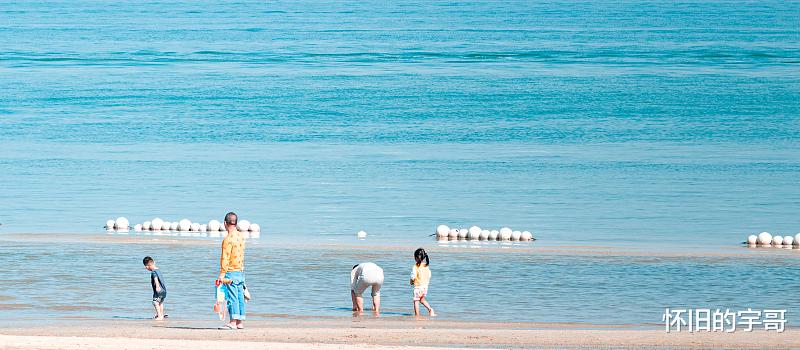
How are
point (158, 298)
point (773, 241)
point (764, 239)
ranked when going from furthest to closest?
point (764, 239) → point (773, 241) → point (158, 298)

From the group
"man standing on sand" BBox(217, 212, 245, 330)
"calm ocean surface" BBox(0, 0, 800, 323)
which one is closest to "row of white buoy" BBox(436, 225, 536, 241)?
"calm ocean surface" BBox(0, 0, 800, 323)

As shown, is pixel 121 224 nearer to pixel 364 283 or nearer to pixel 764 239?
pixel 364 283

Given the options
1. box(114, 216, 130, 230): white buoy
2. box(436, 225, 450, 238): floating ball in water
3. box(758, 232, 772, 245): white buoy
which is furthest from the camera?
box(114, 216, 130, 230): white buoy

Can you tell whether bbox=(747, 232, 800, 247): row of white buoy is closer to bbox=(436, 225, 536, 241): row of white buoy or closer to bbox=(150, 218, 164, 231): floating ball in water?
bbox=(436, 225, 536, 241): row of white buoy

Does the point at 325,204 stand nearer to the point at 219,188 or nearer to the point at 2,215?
the point at 219,188

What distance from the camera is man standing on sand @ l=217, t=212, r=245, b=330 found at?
16.3m

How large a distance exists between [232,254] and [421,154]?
4363 cm

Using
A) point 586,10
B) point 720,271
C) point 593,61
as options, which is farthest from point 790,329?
point 586,10

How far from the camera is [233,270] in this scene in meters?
16.6

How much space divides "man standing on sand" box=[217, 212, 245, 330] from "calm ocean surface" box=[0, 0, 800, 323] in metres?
3.68

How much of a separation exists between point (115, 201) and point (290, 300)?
21.8 m

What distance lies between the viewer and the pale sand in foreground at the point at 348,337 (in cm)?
1502

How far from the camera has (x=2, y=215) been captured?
38.3 meters

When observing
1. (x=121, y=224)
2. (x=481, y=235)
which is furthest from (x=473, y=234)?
(x=121, y=224)
